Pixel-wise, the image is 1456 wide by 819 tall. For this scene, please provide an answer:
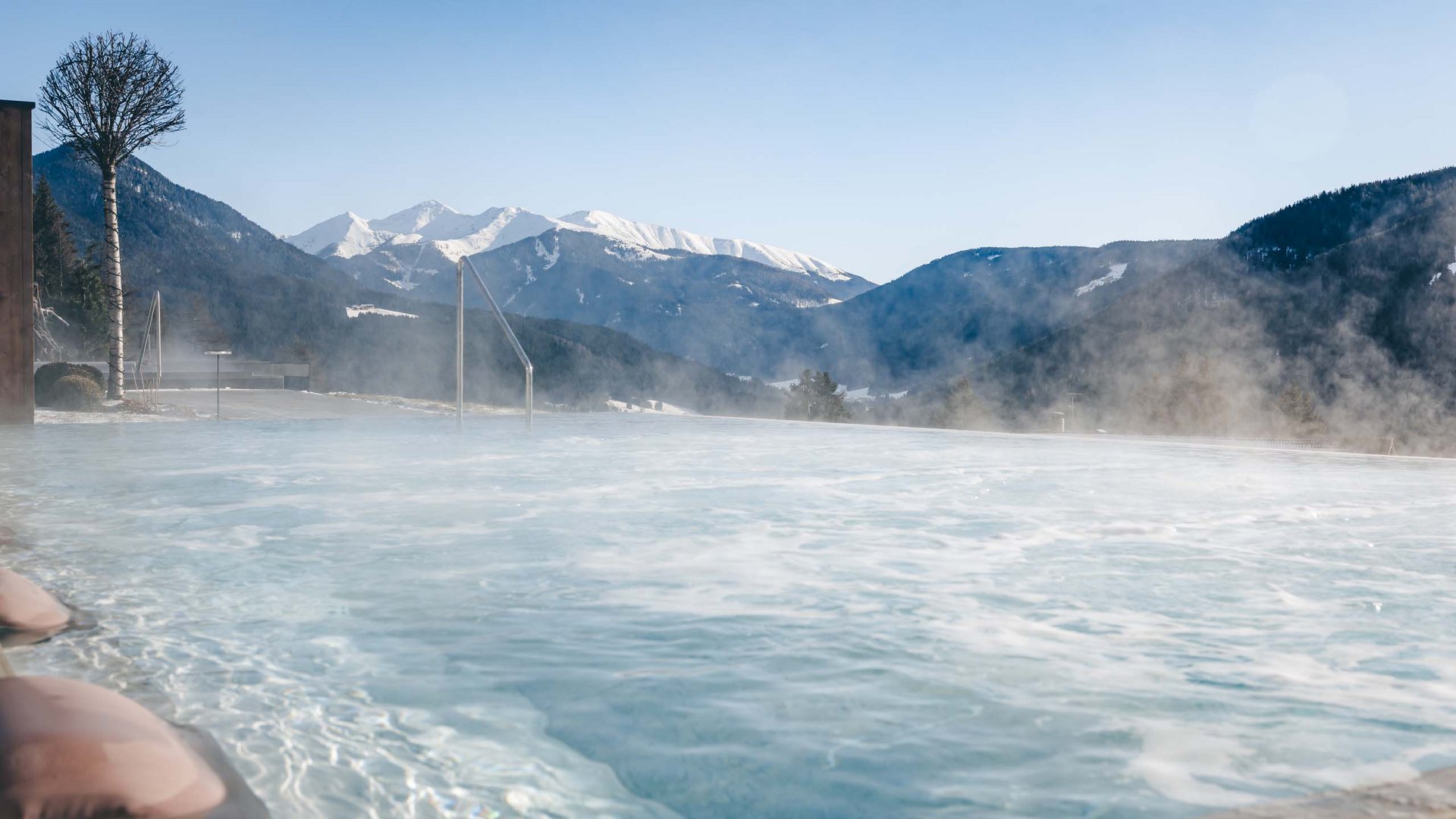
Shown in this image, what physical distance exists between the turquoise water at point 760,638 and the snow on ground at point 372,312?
49235 mm

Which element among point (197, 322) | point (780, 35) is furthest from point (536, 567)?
point (197, 322)

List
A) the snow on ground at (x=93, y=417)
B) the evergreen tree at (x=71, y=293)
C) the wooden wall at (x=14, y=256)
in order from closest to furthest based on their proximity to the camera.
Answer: the wooden wall at (x=14, y=256) < the snow on ground at (x=93, y=417) < the evergreen tree at (x=71, y=293)

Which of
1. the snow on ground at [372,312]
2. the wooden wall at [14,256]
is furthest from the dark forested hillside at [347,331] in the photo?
the wooden wall at [14,256]

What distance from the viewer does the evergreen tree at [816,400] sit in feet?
129

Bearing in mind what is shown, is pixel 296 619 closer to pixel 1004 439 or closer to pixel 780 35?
pixel 1004 439

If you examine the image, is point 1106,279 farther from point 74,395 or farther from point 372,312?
point 74,395

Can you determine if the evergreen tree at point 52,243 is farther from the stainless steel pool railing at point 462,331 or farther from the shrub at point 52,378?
the stainless steel pool railing at point 462,331

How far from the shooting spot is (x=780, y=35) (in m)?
10.6

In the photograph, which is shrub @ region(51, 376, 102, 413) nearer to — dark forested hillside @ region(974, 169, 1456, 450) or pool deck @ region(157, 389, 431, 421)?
pool deck @ region(157, 389, 431, 421)

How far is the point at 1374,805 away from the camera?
109 centimetres

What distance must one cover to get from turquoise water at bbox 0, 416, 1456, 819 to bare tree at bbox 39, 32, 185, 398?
619cm

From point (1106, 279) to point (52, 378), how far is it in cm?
10908

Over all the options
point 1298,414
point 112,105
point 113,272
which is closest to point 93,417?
point 113,272

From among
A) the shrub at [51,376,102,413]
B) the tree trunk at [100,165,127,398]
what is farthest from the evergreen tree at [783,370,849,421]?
the shrub at [51,376,102,413]
